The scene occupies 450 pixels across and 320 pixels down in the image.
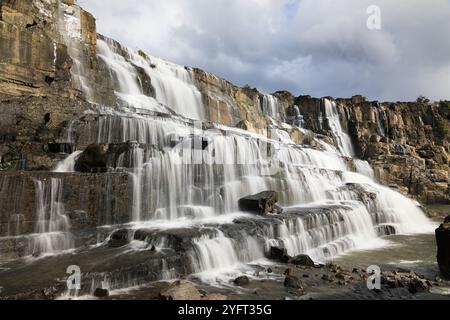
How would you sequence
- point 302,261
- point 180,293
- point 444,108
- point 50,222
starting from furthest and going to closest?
1. point 444,108
2. point 302,261
3. point 50,222
4. point 180,293

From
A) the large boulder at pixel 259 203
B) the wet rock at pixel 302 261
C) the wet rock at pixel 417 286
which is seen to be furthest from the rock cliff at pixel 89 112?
the wet rock at pixel 417 286

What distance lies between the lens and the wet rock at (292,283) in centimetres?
898

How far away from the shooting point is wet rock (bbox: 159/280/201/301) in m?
7.31

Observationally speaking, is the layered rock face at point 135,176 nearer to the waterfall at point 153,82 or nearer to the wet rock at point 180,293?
the waterfall at point 153,82

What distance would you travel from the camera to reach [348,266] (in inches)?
472

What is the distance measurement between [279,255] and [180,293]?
5.02 m

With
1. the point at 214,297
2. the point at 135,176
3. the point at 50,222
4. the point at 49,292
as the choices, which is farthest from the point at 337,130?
the point at 49,292

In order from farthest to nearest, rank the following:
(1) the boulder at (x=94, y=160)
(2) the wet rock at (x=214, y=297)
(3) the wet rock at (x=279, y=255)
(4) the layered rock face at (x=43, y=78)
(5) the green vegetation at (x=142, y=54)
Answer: (5) the green vegetation at (x=142, y=54) < (4) the layered rock face at (x=43, y=78) < (1) the boulder at (x=94, y=160) < (3) the wet rock at (x=279, y=255) < (2) the wet rock at (x=214, y=297)

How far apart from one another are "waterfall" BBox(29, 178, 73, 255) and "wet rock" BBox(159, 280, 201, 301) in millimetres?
4141

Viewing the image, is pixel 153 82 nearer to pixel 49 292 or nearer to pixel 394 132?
pixel 49 292

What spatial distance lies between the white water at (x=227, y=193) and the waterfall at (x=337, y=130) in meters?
19.5

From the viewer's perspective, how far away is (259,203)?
14742mm

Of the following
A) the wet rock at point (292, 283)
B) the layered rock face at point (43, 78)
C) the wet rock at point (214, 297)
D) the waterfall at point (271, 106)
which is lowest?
the wet rock at point (292, 283)

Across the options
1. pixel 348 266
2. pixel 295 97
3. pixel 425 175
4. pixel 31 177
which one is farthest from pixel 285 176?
pixel 295 97
